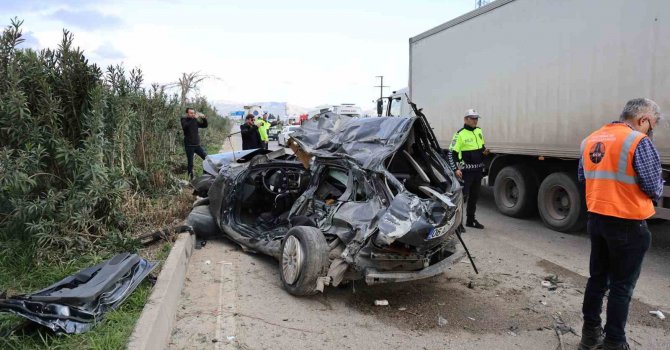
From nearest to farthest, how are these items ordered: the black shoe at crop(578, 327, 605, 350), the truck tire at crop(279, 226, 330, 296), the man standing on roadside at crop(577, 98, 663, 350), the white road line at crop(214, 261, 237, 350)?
the man standing on roadside at crop(577, 98, 663, 350)
the black shoe at crop(578, 327, 605, 350)
the white road line at crop(214, 261, 237, 350)
the truck tire at crop(279, 226, 330, 296)

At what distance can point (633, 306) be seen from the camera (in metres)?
4.30

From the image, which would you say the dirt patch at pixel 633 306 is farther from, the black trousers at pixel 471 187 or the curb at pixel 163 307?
the curb at pixel 163 307

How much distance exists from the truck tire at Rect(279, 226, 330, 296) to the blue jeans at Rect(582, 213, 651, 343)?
6.99ft

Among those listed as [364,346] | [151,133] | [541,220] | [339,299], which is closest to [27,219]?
[339,299]

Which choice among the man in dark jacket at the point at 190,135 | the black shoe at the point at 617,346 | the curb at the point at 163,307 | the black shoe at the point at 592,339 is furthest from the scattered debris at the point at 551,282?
the man in dark jacket at the point at 190,135

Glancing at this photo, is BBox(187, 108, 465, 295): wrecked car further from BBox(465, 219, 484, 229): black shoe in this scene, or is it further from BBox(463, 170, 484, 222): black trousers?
BBox(465, 219, 484, 229): black shoe

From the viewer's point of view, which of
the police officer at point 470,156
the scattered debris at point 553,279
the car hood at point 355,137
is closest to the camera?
the car hood at point 355,137

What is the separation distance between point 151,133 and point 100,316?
5.79 metres

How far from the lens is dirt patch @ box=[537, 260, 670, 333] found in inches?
155

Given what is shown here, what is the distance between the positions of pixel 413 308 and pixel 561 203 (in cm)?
416

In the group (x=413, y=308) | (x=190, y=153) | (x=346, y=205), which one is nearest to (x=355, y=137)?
(x=346, y=205)

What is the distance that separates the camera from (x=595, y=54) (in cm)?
621

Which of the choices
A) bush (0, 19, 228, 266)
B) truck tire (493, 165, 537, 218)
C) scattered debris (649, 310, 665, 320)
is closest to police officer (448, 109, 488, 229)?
truck tire (493, 165, 537, 218)

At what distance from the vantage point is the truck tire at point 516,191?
7.81 meters
